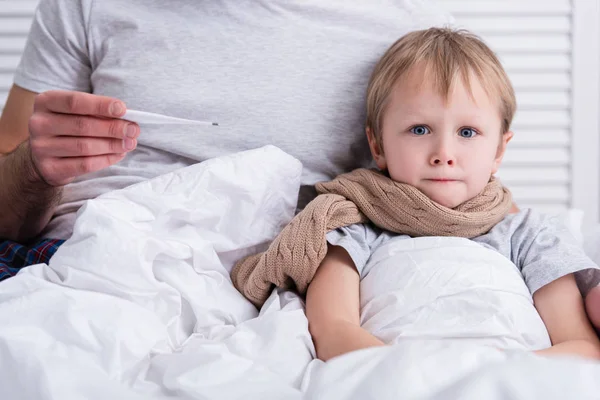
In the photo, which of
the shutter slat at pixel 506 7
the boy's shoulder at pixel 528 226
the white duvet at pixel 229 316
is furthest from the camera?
the shutter slat at pixel 506 7

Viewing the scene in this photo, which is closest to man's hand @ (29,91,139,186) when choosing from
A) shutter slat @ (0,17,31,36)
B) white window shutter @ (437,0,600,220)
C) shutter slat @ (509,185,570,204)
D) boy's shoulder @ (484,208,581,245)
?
boy's shoulder @ (484,208,581,245)

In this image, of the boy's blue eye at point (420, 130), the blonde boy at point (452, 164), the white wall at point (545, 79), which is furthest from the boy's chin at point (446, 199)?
the white wall at point (545, 79)

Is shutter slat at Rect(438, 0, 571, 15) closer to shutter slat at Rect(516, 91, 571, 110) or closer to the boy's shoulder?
shutter slat at Rect(516, 91, 571, 110)

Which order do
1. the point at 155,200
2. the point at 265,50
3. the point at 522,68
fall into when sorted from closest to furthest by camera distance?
the point at 155,200 → the point at 265,50 → the point at 522,68

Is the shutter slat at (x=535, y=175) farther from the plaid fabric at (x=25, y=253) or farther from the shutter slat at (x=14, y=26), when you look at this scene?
the shutter slat at (x=14, y=26)

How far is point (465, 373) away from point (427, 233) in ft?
1.43

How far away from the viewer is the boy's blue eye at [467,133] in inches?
43.2

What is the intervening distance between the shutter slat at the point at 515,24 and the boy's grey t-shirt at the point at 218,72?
2.37ft

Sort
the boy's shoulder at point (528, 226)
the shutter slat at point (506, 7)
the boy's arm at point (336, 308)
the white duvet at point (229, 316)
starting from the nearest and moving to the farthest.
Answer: the white duvet at point (229, 316) → the boy's arm at point (336, 308) → the boy's shoulder at point (528, 226) → the shutter slat at point (506, 7)

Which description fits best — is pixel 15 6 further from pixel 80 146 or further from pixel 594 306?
pixel 594 306

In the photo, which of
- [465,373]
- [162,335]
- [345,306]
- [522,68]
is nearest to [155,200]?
[162,335]

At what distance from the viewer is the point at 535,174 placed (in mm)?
2031

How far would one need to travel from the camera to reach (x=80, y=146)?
98 centimetres

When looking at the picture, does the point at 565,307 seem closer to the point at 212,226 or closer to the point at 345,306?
the point at 345,306
